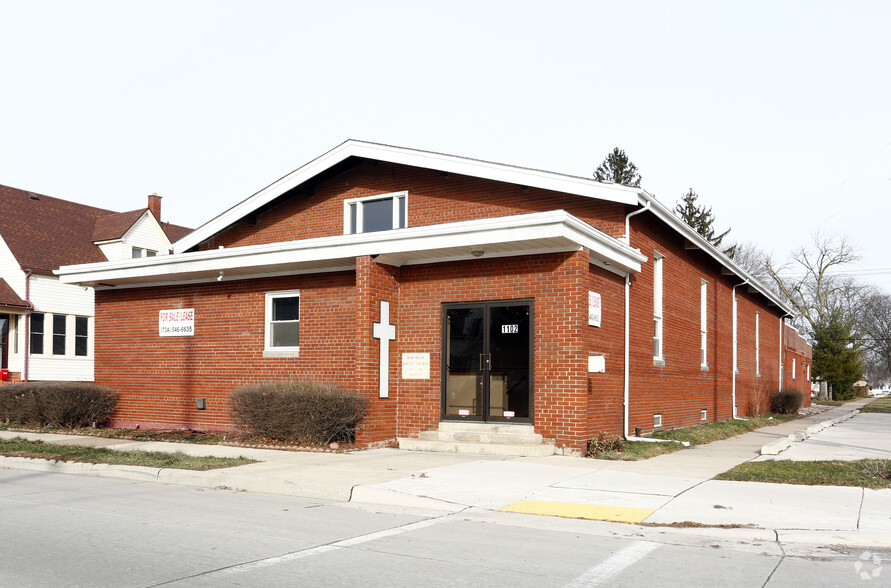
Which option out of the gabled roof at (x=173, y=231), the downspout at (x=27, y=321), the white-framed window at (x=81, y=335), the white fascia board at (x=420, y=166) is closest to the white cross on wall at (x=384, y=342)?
the white fascia board at (x=420, y=166)

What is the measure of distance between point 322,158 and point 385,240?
4.29m

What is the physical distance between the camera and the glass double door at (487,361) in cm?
1417

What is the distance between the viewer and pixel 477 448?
13945 millimetres

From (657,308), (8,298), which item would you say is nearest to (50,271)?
(8,298)

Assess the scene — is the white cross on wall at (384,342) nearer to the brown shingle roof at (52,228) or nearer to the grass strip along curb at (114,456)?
the grass strip along curb at (114,456)

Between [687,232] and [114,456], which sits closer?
[114,456]

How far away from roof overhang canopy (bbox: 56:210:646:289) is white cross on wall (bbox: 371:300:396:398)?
100cm

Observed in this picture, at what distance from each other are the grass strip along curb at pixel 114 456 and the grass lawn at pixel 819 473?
7.44 m

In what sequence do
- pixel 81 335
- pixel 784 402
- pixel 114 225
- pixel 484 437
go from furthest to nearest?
1. pixel 114 225
2. pixel 81 335
3. pixel 784 402
4. pixel 484 437

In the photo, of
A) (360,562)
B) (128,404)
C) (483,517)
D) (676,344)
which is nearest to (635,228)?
(676,344)

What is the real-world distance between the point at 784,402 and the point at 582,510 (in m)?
24.2

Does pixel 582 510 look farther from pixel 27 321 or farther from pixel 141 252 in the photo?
pixel 141 252

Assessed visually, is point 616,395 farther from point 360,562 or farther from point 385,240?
point 360,562

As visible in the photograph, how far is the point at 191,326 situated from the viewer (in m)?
18.2
